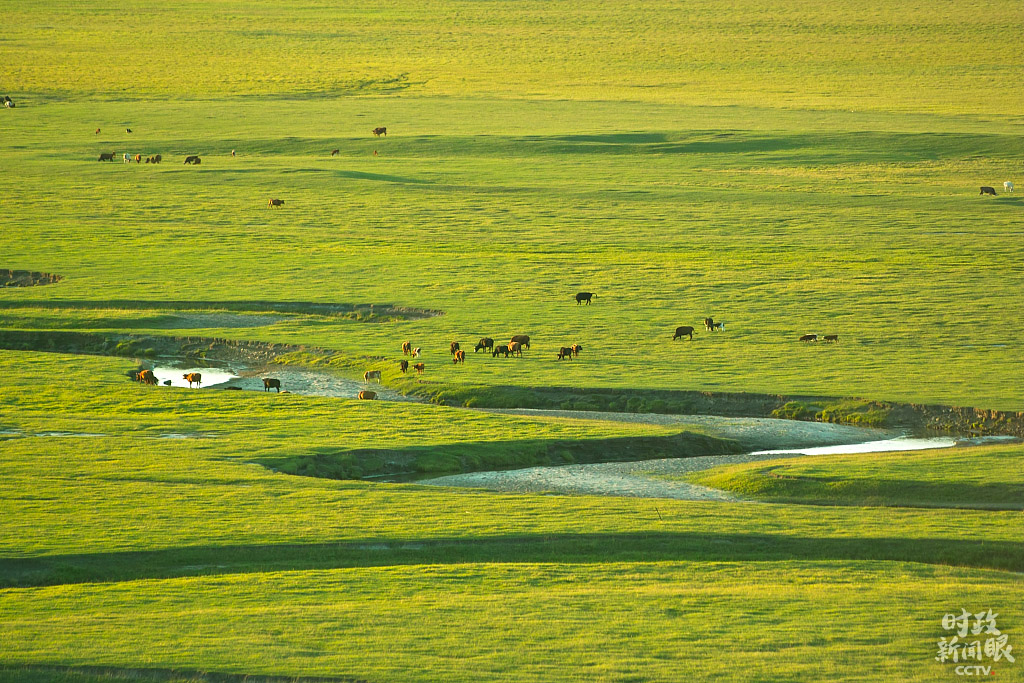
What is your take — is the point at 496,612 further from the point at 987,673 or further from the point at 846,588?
the point at 987,673

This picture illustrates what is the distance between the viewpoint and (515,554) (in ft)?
70.2

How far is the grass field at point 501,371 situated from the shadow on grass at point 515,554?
0.06 meters

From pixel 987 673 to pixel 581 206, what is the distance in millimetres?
46421

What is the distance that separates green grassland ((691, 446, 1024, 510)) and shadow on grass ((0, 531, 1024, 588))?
304cm

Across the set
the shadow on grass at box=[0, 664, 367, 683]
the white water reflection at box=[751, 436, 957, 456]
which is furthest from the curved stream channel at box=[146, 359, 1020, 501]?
the shadow on grass at box=[0, 664, 367, 683]

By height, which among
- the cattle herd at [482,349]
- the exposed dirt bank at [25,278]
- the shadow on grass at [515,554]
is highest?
the exposed dirt bank at [25,278]

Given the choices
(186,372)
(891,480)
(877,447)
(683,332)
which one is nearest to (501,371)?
(683,332)

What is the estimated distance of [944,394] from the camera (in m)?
30.3

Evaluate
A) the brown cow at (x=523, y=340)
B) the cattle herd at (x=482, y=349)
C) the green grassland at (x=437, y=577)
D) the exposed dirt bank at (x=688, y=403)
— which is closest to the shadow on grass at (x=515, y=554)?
the green grassland at (x=437, y=577)

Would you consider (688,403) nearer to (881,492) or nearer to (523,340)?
(523,340)

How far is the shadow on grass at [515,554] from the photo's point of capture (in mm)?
20578

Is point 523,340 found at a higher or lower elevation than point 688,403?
higher

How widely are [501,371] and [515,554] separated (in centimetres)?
1265

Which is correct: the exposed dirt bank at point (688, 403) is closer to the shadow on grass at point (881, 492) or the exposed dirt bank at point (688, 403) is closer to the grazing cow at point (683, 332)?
the shadow on grass at point (881, 492)
